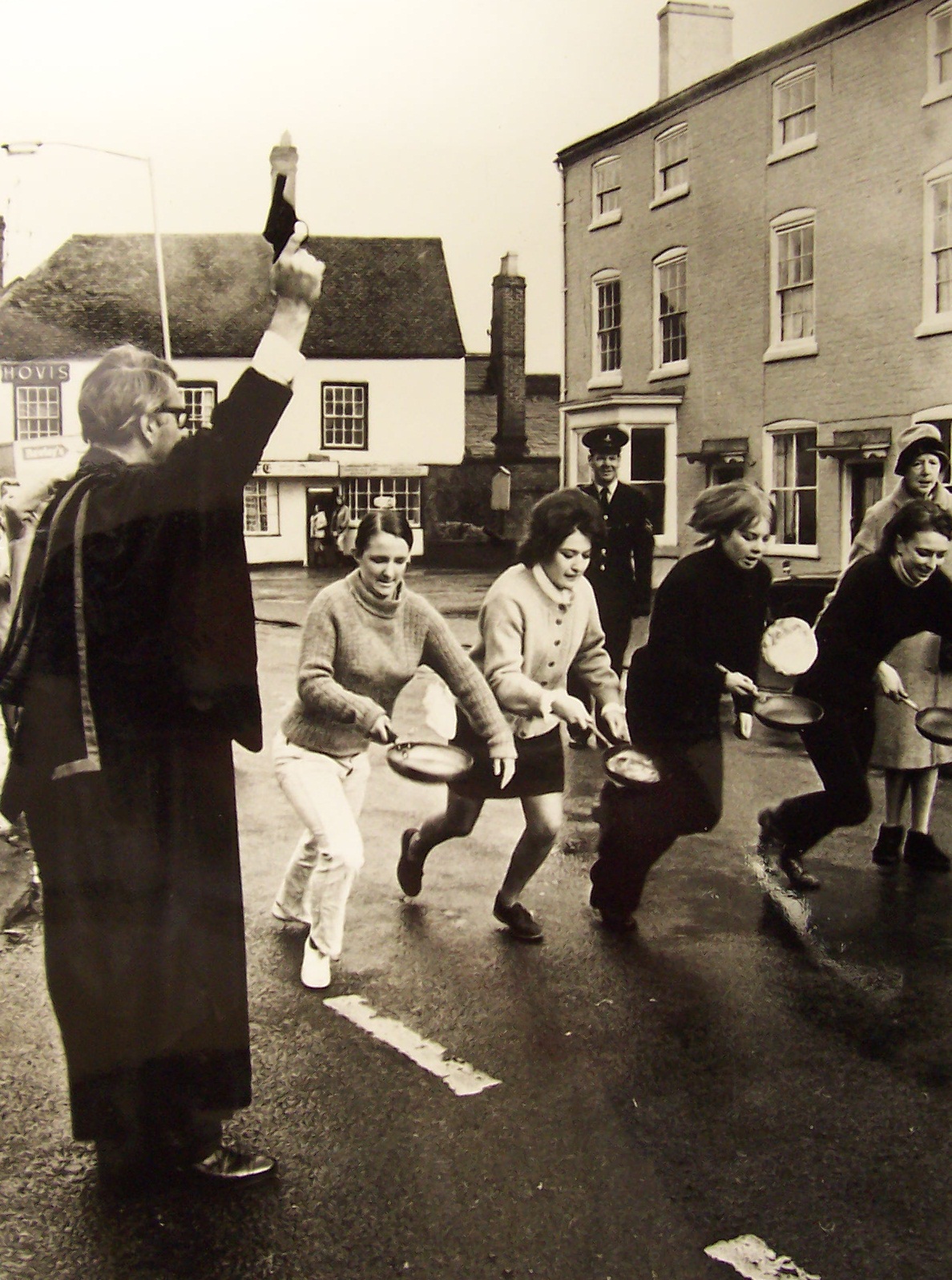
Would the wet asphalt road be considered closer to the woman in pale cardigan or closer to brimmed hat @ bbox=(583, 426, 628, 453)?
the woman in pale cardigan

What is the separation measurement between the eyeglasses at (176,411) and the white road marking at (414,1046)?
4.86 ft

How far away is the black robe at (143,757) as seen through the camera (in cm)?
212

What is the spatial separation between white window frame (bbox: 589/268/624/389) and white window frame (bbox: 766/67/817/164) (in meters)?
0.52

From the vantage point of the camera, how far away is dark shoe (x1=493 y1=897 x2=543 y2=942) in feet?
11.4

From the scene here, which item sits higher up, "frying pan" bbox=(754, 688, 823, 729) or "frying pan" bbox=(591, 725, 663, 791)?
"frying pan" bbox=(754, 688, 823, 729)

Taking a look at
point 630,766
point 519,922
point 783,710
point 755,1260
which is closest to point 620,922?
point 519,922

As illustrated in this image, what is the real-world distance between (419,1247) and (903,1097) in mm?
1131

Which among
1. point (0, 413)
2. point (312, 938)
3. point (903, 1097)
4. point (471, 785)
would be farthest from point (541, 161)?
point (903, 1097)

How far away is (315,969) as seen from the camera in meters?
3.11

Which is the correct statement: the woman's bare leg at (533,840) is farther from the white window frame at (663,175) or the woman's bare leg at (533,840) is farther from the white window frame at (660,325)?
the white window frame at (663,175)

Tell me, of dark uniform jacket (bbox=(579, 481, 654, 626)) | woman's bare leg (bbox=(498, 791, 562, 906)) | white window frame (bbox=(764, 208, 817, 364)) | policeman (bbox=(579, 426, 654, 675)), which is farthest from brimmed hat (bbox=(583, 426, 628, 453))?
woman's bare leg (bbox=(498, 791, 562, 906))

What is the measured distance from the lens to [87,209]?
2.71m

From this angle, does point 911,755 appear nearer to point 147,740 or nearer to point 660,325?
point 660,325

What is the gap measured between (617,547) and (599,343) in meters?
0.56
